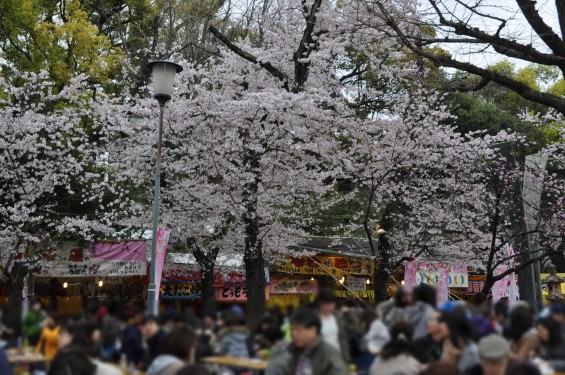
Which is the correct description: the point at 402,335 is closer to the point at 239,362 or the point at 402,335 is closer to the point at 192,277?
the point at 239,362

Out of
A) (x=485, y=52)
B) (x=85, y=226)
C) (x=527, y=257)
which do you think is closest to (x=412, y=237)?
(x=527, y=257)

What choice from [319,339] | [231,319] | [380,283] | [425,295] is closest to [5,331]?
[231,319]

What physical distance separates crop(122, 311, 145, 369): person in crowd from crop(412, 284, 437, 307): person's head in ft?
10.4

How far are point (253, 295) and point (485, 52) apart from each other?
7.95m

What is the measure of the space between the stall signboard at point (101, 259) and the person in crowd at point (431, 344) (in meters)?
14.9

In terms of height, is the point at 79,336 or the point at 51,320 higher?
the point at 51,320

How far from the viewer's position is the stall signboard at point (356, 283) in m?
25.5

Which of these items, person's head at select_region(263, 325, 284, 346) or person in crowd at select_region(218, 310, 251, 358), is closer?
person in crowd at select_region(218, 310, 251, 358)

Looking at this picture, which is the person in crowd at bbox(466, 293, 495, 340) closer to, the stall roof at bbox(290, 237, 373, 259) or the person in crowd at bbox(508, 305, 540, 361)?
the person in crowd at bbox(508, 305, 540, 361)

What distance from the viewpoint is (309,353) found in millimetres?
5172

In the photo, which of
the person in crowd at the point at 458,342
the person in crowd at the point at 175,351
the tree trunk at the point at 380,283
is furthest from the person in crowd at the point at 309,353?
the tree trunk at the point at 380,283

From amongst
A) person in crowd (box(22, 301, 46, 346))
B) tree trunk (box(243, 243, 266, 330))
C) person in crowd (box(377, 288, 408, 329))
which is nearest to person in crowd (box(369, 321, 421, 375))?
person in crowd (box(377, 288, 408, 329))

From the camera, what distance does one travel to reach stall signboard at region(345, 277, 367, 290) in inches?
1006

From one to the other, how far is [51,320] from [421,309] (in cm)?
423
